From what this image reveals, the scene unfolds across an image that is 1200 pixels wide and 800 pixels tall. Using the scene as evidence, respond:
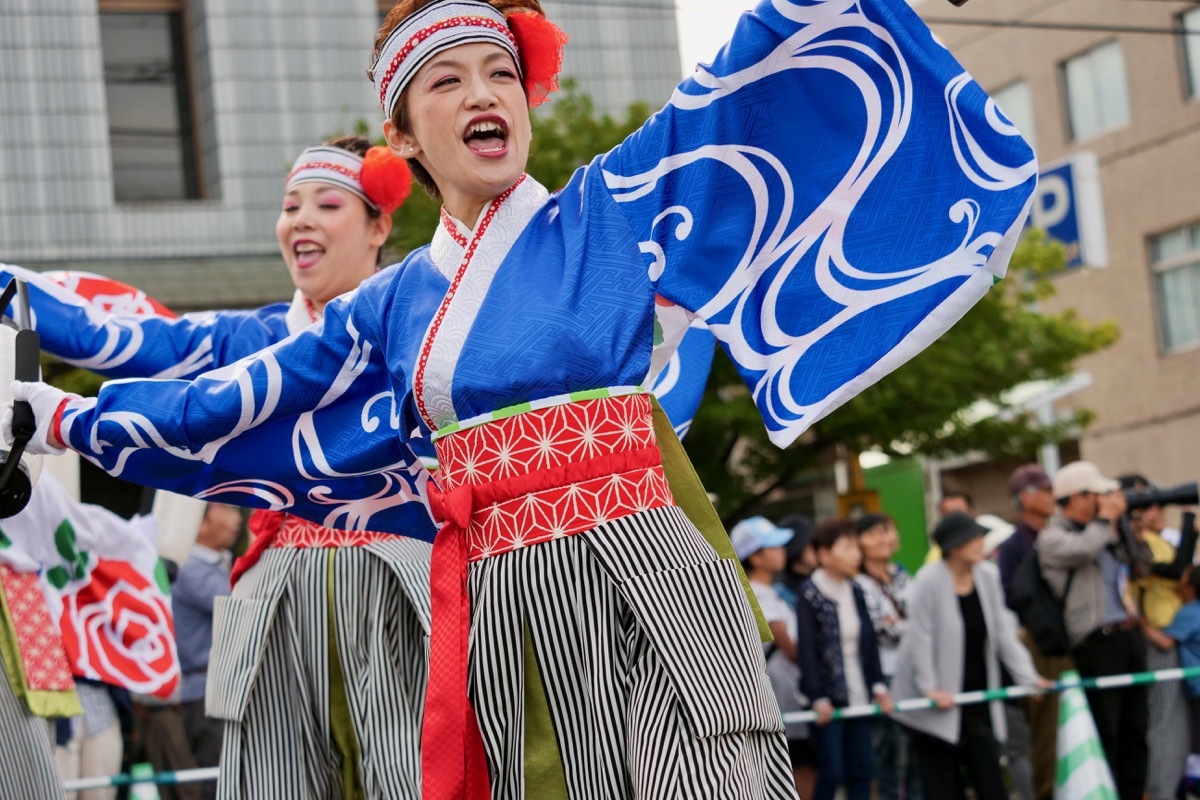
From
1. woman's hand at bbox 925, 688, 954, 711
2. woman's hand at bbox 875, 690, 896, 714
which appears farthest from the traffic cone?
woman's hand at bbox 875, 690, 896, 714

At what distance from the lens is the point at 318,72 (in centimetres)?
1540

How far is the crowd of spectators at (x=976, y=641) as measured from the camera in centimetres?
687

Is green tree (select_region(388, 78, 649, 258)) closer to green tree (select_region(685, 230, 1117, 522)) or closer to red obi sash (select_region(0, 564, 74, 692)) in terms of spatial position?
green tree (select_region(685, 230, 1117, 522))

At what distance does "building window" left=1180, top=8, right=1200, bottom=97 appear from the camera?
20000 millimetres

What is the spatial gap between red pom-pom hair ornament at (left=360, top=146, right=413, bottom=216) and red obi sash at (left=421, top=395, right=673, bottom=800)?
1.60 metres

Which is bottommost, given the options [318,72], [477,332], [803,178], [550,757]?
[550,757]

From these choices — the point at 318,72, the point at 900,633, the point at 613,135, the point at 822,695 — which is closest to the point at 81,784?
the point at 822,695

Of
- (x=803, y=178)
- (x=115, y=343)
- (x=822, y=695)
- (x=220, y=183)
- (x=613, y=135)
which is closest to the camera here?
(x=803, y=178)

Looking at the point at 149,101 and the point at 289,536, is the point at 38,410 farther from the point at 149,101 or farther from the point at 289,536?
the point at 149,101

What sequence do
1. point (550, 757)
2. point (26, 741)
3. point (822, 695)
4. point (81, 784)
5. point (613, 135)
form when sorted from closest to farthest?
point (550, 757) < point (26, 741) < point (81, 784) < point (822, 695) < point (613, 135)

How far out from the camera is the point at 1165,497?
7820mm

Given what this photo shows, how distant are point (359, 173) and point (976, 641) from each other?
383 centimetres

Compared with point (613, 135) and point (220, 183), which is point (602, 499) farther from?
point (220, 183)

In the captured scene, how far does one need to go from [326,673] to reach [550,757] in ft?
3.79
